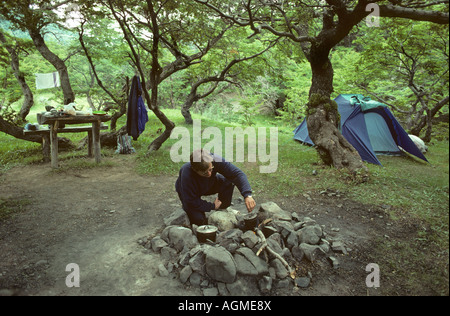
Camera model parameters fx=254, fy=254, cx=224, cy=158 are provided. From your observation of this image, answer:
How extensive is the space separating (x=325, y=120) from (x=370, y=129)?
252 cm

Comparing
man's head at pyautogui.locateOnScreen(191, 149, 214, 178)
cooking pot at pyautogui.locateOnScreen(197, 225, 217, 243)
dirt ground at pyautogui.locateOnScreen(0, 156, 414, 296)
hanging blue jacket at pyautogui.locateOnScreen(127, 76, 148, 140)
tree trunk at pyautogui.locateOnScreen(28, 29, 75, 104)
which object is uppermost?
tree trunk at pyautogui.locateOnScreen(28, 29, 75, 104)

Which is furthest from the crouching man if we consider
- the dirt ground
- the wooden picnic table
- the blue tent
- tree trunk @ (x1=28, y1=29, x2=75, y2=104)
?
tree trunk @ (x1=28, y1=29, x2=75, y2=104)

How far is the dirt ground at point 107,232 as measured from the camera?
2.49m

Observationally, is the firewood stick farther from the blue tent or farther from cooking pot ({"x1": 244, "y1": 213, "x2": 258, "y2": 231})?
the blue tent

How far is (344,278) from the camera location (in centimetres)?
263

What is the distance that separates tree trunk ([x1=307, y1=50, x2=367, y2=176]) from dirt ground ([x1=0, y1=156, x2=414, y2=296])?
61.7 inches

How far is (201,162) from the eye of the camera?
3.05 meters

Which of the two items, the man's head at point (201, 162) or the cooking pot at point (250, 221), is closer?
the man's head at point (201, 162)

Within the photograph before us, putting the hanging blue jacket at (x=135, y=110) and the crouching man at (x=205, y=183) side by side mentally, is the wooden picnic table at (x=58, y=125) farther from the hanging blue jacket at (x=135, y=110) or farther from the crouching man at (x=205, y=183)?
the crouching man at (x=205, y=183)

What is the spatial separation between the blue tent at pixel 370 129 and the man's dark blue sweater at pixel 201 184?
5.25 m

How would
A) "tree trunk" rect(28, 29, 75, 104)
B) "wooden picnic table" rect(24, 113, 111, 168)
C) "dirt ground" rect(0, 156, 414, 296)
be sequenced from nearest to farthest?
1. "dirt ground" rect(0, 156, 414, 296)
2. "wooden picnic table" rect(24, 113, 111, 168)
3. "tree trunk" rect(28, 29, 75, 104)

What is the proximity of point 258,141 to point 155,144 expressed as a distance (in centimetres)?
394

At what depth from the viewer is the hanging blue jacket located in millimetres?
6297

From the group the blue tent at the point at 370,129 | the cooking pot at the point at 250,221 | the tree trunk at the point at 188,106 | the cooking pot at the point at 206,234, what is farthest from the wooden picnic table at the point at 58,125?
the blue tent at the point at 370,129
